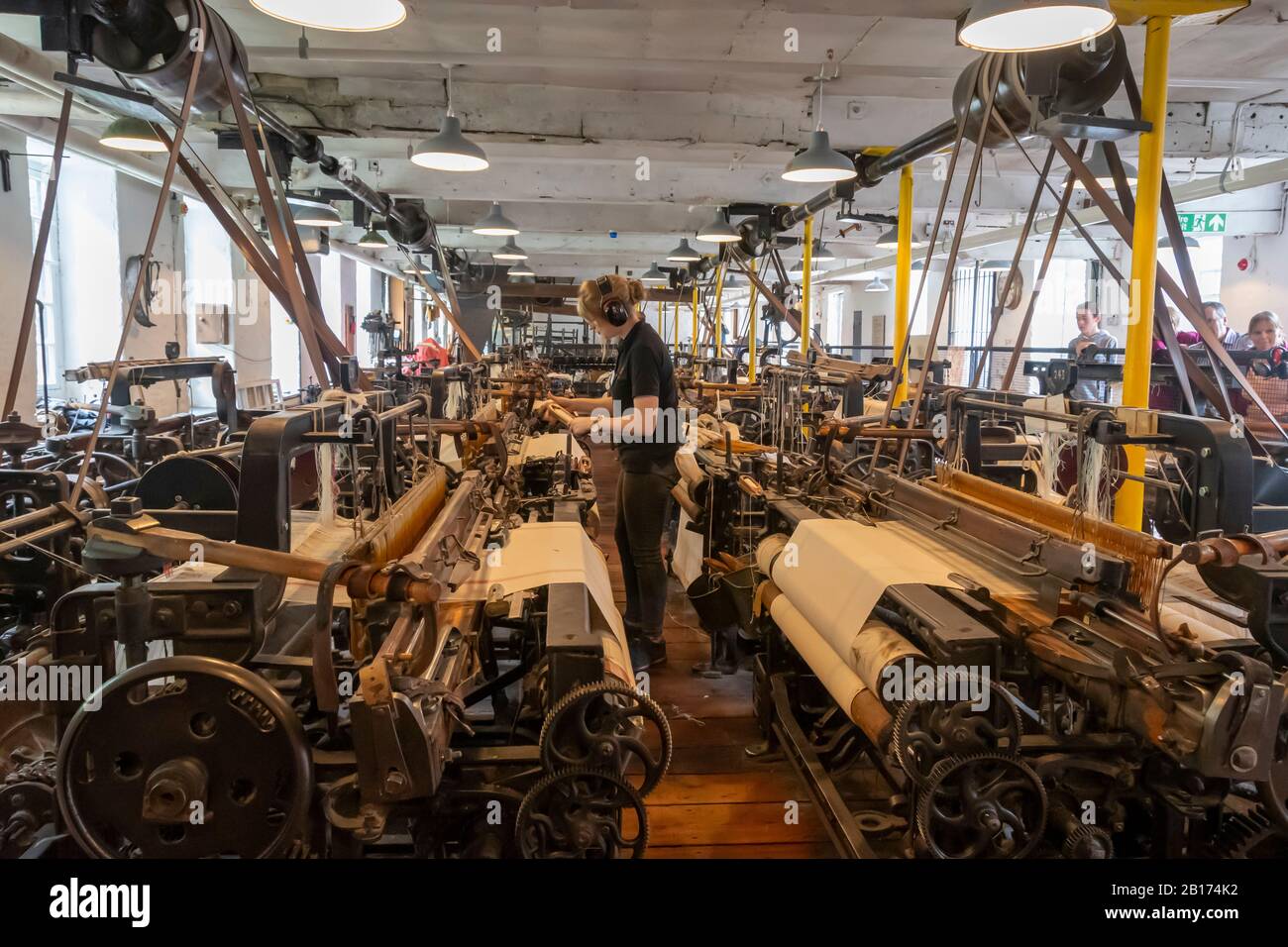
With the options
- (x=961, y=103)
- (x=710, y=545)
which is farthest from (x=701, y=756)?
(x=961, y=103)

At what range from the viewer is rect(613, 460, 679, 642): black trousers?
3.78m

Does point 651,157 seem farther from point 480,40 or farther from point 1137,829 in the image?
point 1137,829

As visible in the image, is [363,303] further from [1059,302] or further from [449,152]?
[449,152]

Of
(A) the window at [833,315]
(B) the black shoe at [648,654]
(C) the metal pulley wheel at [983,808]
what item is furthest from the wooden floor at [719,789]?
(A) the window at [833,315]

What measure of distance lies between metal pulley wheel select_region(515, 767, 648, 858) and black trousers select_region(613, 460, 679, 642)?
2.09 m

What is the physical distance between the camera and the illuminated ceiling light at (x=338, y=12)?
244 centimetres

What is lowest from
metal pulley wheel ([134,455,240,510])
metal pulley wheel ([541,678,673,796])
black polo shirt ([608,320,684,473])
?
metal pulley wheel ([541,678,673,796])

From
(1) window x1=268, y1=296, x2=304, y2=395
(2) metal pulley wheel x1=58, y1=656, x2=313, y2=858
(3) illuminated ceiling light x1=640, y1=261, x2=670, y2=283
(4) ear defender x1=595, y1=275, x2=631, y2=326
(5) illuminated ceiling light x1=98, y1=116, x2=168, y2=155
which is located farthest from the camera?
(3) illuminated ceiling light x1=640, y1=261, x2=670, y2=283

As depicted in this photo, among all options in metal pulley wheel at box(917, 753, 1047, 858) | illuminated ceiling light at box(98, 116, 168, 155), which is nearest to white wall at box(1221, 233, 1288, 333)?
metal pulley wheel at box(917, 753, 1047, 858)

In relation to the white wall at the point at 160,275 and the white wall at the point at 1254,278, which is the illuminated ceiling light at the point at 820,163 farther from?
the white wall at the point at 1254,278

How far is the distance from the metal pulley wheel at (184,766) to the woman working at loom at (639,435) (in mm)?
2206

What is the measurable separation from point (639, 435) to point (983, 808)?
215 centimetres

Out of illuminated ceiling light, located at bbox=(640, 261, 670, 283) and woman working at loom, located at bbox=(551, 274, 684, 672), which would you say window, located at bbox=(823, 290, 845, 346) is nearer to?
illuminated ceiling light, located at bbox=(640, 261, 670, 283)
